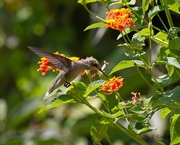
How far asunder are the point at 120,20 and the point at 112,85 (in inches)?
6.4

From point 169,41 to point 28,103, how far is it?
2.15 meters

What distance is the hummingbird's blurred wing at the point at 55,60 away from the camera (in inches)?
65.6

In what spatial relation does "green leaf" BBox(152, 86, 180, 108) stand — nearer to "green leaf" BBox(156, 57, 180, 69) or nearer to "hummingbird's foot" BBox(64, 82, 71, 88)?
"green leaf" BBox(156, 57, 180, 69)

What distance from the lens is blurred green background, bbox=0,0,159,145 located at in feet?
11.3

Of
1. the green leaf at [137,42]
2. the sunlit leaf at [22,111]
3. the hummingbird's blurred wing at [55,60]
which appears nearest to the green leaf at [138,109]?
the green leaf at [137,42]

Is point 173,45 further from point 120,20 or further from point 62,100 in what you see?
point 62,100

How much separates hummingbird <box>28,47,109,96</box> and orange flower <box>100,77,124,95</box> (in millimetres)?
91

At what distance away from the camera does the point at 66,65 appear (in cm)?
175

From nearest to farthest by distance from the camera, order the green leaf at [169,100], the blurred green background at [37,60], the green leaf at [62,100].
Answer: the green leaf at [169,100] < the green leaf at [62,100] < the blurred green background at [37,60]

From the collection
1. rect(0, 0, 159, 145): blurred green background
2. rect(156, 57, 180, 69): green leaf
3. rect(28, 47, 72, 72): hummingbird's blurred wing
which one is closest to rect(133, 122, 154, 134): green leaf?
rect(156, 57, 180, 69): green leaf

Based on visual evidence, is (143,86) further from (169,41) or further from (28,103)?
(169,41)

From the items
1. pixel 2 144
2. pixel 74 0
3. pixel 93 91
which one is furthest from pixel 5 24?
pixel 93 91

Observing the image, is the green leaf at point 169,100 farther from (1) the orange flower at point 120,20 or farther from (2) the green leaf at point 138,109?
(1) the orange flower at point 120,20

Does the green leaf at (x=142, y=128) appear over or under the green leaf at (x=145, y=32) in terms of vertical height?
under
